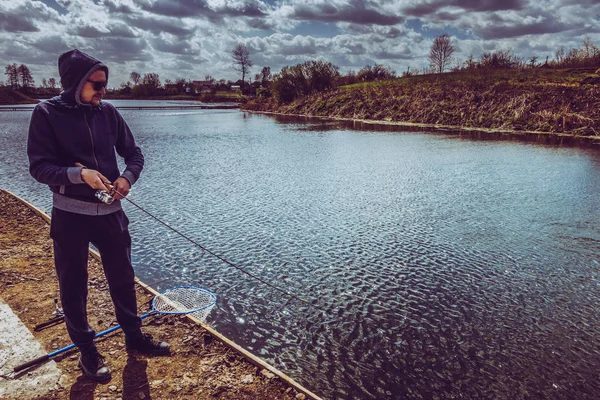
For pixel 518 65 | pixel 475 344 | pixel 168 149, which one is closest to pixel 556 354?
pixel 475 344

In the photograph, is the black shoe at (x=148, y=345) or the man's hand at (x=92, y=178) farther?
the black shoe at (x=148, y=345)

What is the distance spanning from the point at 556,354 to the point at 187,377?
357 cm

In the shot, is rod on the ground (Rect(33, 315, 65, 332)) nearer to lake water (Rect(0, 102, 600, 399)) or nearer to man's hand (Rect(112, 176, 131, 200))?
lake water (Rect(0, 102, 600, 399))

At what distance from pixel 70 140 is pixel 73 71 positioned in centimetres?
53

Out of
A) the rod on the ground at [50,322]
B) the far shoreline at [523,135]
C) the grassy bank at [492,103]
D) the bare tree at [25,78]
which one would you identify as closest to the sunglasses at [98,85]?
the rod on the ground at [50,322]

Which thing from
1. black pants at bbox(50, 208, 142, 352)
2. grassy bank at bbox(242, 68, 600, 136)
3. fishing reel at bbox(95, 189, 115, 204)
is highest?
grassy bank at bbox(242, 68, 600, 136)

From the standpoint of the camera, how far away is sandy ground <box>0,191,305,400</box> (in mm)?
3355

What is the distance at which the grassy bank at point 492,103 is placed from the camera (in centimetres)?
2566

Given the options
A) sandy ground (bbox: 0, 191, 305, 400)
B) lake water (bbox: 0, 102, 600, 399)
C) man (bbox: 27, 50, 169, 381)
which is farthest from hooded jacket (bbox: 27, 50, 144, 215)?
lake water (bbox: 0, 102, 600, 399)

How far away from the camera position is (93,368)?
3434 mm

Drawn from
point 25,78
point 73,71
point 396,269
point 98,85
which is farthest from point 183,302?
point 25,78

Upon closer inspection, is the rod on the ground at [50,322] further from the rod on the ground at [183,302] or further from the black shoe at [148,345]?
the black shoe at [148,345]

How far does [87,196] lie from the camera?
3.31 metres

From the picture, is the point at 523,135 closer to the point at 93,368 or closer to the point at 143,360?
the point at 143,360
